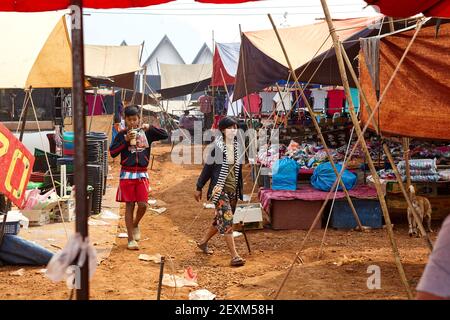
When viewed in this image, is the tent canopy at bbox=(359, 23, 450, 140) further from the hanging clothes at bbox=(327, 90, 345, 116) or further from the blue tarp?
the hanging clothes at bbox=(327, 90, 345, 116)

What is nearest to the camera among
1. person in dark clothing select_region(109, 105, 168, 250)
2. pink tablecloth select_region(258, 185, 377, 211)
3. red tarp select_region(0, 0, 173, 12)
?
red tarp select_region(0, 0, 173, 12)

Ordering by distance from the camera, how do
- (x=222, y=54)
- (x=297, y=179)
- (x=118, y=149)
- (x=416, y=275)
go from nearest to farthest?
1. (x=416, y=275)
2. (x=118, y=149)
3. (x=297, y=179)
4. (x=222, y=54)

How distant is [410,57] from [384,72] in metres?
0.32

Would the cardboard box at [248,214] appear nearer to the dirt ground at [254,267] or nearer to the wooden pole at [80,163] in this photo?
the dirt ground at [254,267]

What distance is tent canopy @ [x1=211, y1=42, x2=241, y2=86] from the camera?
18.5 metres

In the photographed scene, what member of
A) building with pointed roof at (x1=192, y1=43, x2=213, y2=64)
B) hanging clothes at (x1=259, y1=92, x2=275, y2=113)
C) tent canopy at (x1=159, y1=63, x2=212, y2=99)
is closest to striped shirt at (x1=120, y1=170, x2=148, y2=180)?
hanging clothes at (x1=259, y1=92, x2=275, y2=113)

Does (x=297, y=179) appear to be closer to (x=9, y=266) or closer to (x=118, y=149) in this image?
(x=118, y=149)

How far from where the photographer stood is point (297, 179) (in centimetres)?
995

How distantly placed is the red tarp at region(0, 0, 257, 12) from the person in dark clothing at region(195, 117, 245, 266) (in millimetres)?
2658

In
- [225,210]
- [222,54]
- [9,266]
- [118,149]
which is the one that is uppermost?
[222,54]

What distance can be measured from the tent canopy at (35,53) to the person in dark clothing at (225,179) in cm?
198
